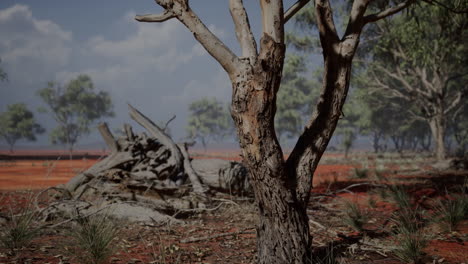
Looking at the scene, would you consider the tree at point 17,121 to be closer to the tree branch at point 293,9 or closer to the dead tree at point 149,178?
the dead tree at point 149,178

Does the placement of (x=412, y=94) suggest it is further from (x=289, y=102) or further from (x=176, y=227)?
(x=289, y=102)

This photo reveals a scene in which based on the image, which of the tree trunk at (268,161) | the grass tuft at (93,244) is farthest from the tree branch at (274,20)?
the grass tuft at (93,244)

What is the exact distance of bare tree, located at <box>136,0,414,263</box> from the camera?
9.21 feet

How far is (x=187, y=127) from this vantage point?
68.4 m

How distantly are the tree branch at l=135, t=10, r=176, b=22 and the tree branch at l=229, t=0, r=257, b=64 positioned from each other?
63 cm

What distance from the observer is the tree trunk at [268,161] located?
9.12 ft

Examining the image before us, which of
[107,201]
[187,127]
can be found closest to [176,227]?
[107,201]

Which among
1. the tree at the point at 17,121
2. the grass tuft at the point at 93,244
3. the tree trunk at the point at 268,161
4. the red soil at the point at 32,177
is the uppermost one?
the tree at the point at 17,121

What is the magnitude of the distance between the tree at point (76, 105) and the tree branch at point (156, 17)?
48965 millimetres

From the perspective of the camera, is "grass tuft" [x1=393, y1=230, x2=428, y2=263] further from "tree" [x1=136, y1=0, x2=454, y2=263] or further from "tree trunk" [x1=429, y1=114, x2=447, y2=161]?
"tree trunk" [x1=429, y1=114, x2=447, y2=161]

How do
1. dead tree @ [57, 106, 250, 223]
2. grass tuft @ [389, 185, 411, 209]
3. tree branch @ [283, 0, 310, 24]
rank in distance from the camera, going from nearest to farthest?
tree branch @ [283, 0, 310, 24] → grass tuft @ [389, 185, 411, 209] → dead tree @ [57, 106, 250, 223]

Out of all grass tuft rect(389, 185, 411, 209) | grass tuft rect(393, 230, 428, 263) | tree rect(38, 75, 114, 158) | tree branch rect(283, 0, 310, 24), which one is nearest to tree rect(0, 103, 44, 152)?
tree rect(38, 75, 114, 158)

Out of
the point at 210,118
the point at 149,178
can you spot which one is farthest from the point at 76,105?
the point at 149,178

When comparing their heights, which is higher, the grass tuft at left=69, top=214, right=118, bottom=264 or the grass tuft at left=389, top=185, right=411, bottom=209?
the grass tuft at left=389, top=185, right=411, bottom=209
